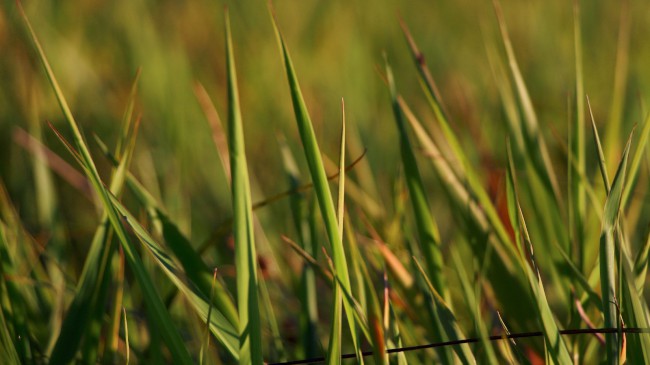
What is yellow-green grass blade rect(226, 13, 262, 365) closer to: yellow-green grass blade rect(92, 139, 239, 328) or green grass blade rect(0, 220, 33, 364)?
yellow-green grass blade rect(92, 139, 239, 328)

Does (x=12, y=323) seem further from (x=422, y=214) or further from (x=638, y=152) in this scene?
(x=638, y=152)

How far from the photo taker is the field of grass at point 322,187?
1.61ft

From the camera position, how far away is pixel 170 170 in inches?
43.7

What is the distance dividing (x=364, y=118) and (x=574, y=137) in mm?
687

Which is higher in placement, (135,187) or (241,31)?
(241,31)

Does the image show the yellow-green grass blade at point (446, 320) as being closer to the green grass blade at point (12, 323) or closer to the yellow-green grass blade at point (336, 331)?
the yellow-green grass blade at point (336, 331)

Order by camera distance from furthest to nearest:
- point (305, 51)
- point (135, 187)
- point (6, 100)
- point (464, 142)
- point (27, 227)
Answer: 1. point (305, 51)
2. point (6, 100)
3. point (464, 142)
4. point (27, 227)
5. point (135, 187)

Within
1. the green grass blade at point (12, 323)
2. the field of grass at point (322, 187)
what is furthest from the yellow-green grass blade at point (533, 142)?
the green grass blade at point (12, 323)

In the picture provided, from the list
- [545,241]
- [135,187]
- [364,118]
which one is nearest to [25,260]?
[135,187]

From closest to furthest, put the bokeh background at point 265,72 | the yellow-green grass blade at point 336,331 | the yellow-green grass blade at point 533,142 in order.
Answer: the yellow-green grass blade at point 336,331 → the yellow-green grass blade at point 533,142 → the bokeh background at point 265,72

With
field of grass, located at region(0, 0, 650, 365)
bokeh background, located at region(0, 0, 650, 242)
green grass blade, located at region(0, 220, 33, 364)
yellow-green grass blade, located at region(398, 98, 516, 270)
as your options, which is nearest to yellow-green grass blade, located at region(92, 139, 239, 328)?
field of grass, located at region(0, 0, 650, 365)

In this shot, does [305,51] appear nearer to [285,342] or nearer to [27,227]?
[27,227]

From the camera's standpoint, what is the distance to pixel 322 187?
0.46 meters

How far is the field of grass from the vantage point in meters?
0.49
